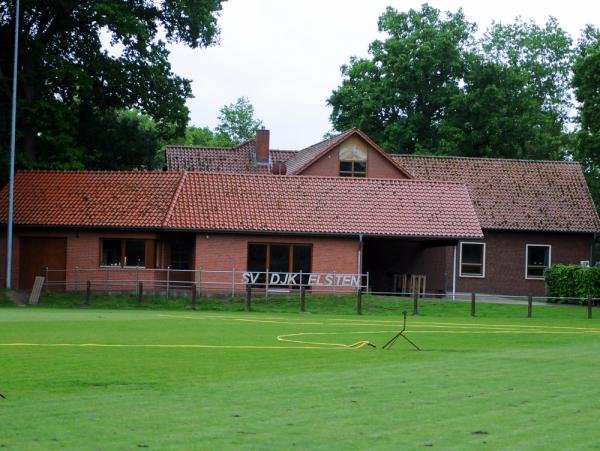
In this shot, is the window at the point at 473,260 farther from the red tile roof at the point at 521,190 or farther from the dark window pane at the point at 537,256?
the dark window pane at the point at 537,256

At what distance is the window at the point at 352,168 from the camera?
52.7 metres

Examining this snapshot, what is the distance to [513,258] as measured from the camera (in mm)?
53062

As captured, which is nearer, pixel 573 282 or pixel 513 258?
pixel 573 282

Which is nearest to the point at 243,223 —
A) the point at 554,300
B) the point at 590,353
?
the point at 554,300

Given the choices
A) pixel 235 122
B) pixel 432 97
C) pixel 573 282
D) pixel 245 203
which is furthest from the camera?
pixel 235 122

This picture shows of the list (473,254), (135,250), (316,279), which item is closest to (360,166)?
(473,254)

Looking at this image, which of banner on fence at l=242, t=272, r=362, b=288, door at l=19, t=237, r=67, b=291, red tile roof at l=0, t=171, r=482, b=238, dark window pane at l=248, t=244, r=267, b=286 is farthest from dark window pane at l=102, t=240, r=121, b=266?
banner on fence at l=242, t=272, r=362, b=288

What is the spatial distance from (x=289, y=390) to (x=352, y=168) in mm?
39007

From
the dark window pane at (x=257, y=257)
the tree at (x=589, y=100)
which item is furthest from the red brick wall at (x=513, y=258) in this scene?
the dark window pane at (x=257, y=257)

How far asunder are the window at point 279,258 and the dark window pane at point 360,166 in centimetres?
989

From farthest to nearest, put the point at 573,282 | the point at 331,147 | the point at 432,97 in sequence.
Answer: the point at 432,97, the point at 331,147, the point at 573,282

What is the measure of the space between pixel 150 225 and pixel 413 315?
1196 centimetres

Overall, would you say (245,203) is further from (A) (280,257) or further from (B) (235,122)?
(B) (235,122)

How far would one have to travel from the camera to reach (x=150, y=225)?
141 feet
